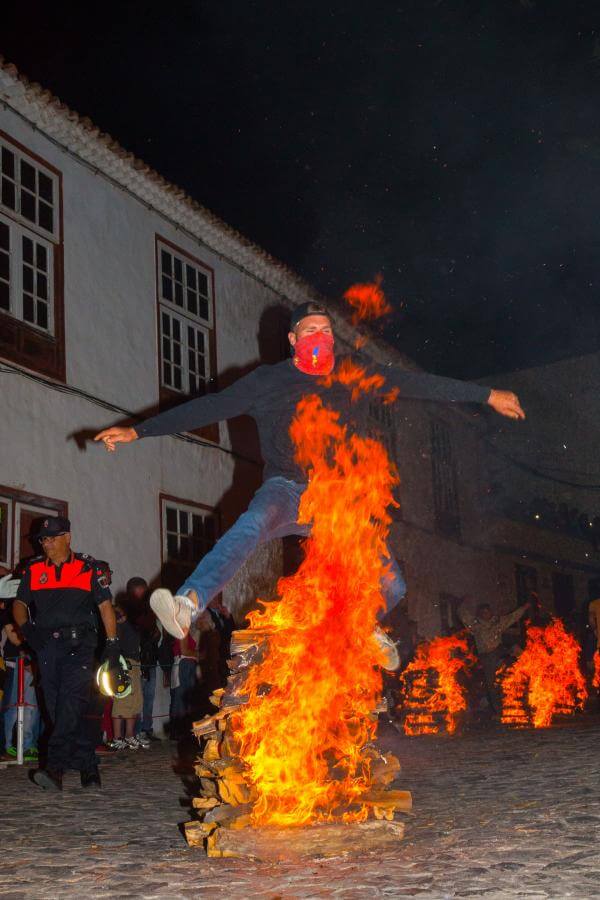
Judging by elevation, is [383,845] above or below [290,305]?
below

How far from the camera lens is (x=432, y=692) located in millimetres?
13078

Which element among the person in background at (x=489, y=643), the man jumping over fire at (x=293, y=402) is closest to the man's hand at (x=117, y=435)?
the man jumping over fire at (x=293, y=402)

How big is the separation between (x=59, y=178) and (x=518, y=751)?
30.9ft

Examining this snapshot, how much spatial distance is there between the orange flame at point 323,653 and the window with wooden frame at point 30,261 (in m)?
7.96

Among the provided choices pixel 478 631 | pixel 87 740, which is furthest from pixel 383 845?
pixel 478 631

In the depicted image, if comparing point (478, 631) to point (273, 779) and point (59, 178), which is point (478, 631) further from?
point (273, 779)

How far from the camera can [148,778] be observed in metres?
8.10

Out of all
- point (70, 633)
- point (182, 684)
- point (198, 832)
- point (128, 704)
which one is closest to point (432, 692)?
point (182, 684)

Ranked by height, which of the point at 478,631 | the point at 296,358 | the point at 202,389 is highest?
the point at 202,389

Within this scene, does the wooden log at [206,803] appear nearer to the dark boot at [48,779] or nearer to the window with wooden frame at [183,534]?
the dark boot at [48,779]

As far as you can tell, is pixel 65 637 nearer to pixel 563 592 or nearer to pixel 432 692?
pixel 432 692

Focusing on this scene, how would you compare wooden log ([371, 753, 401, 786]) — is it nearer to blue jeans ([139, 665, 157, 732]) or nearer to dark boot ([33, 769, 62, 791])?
dark boot ([33, 769, 62, 791])

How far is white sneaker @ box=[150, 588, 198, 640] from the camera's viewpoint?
4445mm

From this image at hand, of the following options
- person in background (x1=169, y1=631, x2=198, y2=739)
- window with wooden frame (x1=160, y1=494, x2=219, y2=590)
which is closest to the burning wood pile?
person in background (x1=169, y1=631, x2=198, y2=739)
